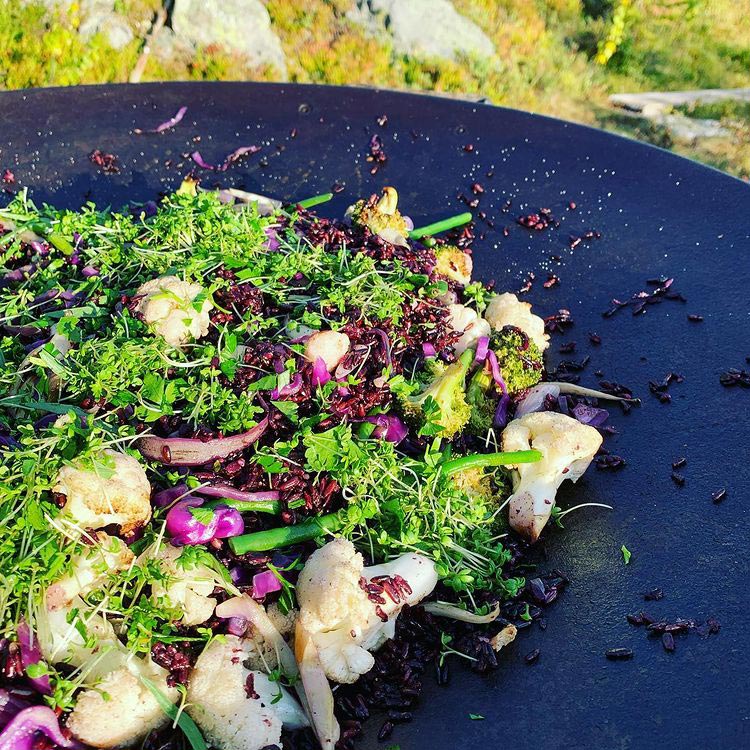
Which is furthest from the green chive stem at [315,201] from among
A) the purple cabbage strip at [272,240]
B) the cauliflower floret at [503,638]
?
the cauliflower floret at [503,638]

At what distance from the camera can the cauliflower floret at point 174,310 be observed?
359 centimetres

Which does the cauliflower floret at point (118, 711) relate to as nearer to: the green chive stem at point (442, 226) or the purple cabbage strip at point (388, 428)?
the purple cabbage strip at point (388, 428)

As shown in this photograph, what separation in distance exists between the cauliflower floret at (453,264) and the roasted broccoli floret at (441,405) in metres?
0.96

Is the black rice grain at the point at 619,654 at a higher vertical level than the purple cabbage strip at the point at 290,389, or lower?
lower

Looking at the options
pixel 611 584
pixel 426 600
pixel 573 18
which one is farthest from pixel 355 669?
pixel 573 18

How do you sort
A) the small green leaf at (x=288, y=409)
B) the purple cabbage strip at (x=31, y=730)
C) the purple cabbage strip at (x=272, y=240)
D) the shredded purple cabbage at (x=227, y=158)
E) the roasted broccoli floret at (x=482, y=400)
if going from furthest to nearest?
1. the shredded purple cabbage at (x=227, y=158)
2. the purple cabbage strip at (x=272, y=240)
3. the roasted broccoli floret at (x=482, y=400)
4. the small green leaf at (x=288, y=409)
5. the purple cabbage strip at (x=31, y=730)

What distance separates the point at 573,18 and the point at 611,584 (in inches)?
485

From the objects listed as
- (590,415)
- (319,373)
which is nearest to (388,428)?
(319,373)

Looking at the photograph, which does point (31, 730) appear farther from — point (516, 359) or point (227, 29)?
point (227, 29)

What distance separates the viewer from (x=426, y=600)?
3303 millimetres

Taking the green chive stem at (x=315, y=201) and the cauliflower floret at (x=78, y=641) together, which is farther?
the green chive stem at (x=315, y=201)

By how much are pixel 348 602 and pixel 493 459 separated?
102 centimetres

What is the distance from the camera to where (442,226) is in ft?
17.2

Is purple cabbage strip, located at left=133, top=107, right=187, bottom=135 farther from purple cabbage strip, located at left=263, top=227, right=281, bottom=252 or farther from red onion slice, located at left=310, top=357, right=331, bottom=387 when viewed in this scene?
red onion slice, located at left=310, top=357, right=331, bottom=387
